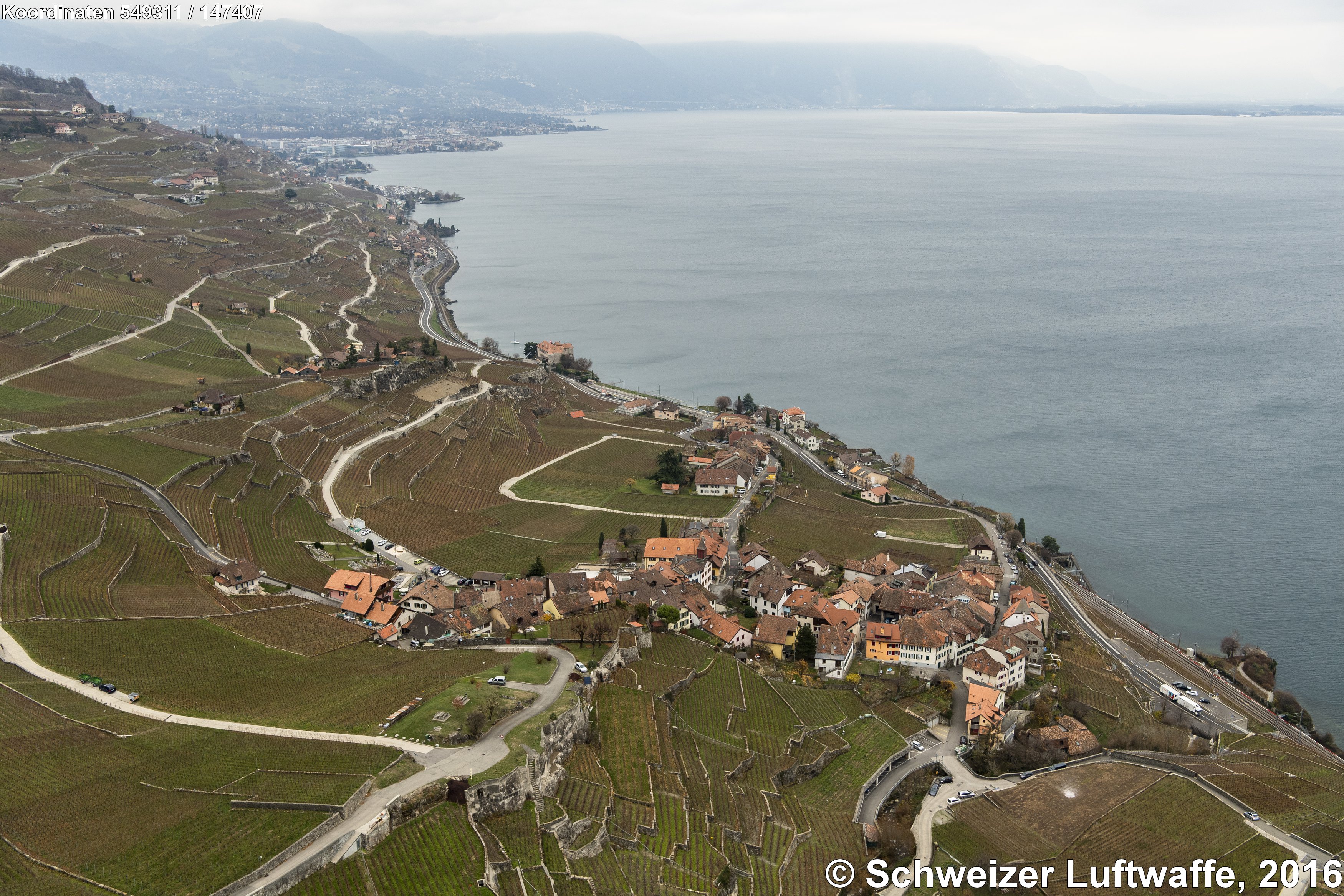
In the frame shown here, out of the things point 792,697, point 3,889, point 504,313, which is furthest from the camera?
point 504,313

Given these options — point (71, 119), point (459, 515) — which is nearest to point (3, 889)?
point (459, 515)

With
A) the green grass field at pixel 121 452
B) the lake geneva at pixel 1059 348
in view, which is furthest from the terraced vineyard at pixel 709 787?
the green grass field at pixel 121 452

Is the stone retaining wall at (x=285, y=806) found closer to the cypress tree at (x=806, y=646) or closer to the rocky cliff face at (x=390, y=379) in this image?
the cypress tree at (x=806, y=646)

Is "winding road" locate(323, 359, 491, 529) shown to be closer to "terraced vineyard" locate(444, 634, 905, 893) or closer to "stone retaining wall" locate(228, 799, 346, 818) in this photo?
"terraced vineyard" locate(444, 634, 905, 893)

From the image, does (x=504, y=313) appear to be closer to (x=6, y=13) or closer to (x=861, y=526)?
(x=861, y=526)

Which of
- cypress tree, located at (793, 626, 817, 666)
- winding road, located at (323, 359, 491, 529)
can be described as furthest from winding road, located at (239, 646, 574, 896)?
winding road, located at (323, 359, 491, 529)

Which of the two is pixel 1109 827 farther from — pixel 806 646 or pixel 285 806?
pixel 285 806
